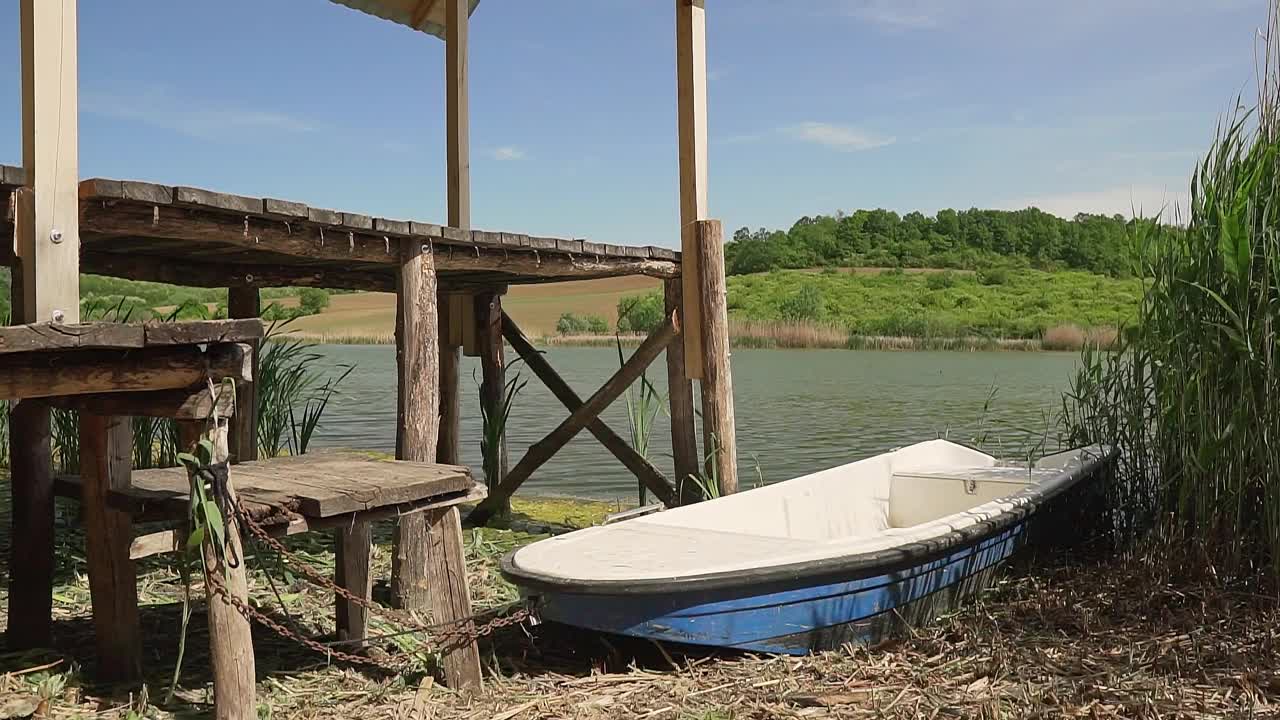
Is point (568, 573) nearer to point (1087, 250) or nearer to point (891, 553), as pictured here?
point (891, 553)

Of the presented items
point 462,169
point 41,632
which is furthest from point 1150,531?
point 41,632

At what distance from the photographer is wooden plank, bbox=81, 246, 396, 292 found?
5.45m

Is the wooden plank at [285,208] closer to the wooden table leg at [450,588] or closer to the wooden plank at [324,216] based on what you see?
the wooden plank at [324,216]

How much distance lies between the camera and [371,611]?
5.00 meters

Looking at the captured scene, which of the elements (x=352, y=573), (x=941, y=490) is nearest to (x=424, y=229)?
(x=352, y=573)

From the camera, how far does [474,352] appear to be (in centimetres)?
765

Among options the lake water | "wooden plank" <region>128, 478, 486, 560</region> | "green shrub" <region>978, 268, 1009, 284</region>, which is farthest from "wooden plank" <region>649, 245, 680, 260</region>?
"green shrub" <region>978, 268, 1009, 284</region>

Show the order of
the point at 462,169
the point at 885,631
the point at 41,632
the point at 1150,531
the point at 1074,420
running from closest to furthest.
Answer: the point at 41,632 → the point at 885,631 → the point at 1150,531 → the point at 462,169 → the point at 1074,420

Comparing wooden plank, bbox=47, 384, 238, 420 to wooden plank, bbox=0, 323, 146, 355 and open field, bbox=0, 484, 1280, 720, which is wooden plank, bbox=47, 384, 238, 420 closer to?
wooden plank, bbox=0, 323, 146, 355

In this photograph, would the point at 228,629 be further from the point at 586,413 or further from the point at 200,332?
the point at 586,413

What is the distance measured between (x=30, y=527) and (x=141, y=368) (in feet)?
4.98

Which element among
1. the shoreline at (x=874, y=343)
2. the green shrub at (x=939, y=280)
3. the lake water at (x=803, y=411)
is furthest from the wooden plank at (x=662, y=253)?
the green shrub at (x=939, y=280)

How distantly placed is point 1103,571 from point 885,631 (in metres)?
1.55

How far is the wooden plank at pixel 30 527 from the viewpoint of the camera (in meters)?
4.15
